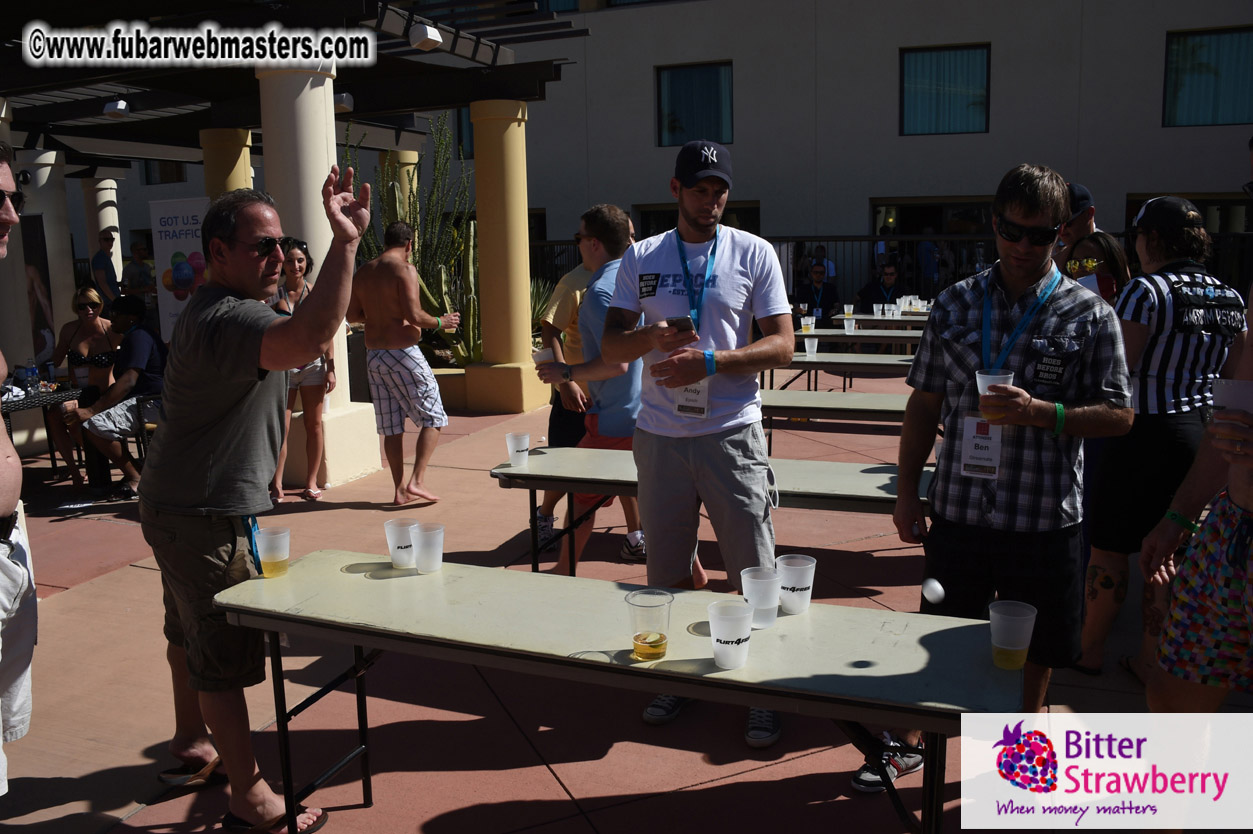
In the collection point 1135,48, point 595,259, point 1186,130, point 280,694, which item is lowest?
point 280,694

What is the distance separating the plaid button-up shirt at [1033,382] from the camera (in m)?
2.62

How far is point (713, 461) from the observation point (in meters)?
3.25

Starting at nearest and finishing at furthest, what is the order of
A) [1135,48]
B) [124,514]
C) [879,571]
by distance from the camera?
1. [879,571]
2. [124,514]
3. [1135,48]

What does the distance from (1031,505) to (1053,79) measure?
17.2 m

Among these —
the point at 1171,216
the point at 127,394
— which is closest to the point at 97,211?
the point at 127,394

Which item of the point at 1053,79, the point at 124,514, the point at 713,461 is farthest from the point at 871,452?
the point at 1053,79

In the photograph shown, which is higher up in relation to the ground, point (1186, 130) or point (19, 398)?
point (1186, 130)

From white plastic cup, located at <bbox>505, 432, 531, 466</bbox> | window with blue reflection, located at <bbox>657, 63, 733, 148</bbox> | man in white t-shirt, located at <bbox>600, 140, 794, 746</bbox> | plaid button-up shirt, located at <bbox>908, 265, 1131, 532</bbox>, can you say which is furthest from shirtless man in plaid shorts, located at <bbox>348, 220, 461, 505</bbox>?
window with blue reflection, located at <bbox>657, 63, 733, 148</bbox>

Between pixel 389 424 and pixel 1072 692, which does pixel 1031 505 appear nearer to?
pixel 1072 692

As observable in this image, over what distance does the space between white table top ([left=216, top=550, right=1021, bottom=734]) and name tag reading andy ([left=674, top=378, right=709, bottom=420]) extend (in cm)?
71

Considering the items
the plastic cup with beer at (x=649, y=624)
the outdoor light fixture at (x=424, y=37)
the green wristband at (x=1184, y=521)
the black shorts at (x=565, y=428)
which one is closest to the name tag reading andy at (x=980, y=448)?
the green wristband at (x=1184, y=521)

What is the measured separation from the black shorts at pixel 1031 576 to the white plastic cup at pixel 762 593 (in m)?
0.69

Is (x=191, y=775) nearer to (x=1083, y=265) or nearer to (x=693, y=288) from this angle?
(x=693, y=288)

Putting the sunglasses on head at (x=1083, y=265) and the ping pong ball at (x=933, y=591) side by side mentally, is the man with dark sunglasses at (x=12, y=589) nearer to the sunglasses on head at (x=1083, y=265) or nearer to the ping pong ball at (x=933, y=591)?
the ping pong ball at (x=933, y=591)
